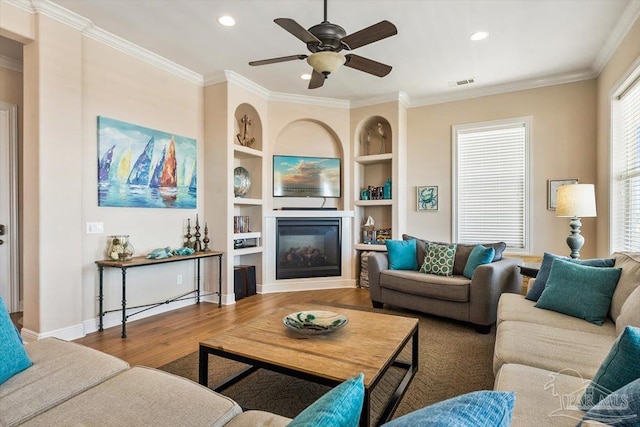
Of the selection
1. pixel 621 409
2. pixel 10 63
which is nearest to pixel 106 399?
pixel 621 409

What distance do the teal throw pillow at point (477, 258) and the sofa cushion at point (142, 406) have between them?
3.07m

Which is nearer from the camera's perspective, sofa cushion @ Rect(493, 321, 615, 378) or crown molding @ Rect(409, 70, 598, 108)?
sofa cushion @ Rect(493, 321, 615, 378)

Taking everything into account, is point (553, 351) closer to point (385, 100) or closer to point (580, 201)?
point (580, 201)

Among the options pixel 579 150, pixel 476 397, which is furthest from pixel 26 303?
pixel 579 150

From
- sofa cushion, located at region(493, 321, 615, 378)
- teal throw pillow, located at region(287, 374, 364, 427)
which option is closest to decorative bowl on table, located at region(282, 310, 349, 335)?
sofa cushion, located at region(493, 321, 615, 378)

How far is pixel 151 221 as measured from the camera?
156 inches

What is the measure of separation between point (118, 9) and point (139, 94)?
3.19ft

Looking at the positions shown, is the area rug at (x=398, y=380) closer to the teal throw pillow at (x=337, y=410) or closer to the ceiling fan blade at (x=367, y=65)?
the teal throw pillow at (x=337, y=410)

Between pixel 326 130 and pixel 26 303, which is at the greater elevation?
pixel 326 130

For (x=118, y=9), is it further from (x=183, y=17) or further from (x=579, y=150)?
(x=579, y=150)

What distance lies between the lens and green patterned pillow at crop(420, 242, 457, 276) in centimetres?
388

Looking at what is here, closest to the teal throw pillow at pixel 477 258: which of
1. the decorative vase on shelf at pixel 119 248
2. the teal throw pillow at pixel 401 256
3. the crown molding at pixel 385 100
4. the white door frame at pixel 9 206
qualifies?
the teal throw pillow at pixel 401 256

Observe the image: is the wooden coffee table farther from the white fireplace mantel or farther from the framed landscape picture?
the framed landscape picture

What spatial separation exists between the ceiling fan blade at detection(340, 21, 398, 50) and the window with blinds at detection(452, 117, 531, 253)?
10.6ft
